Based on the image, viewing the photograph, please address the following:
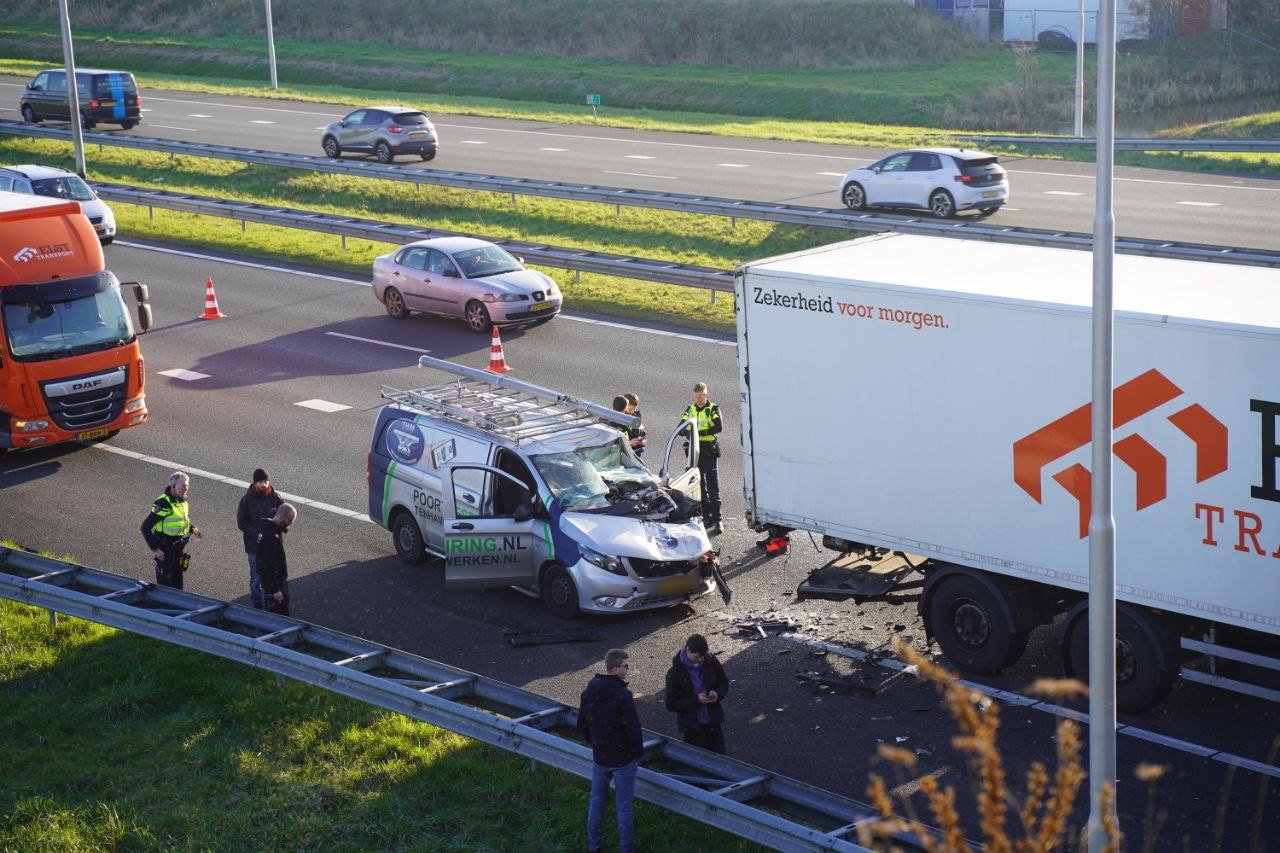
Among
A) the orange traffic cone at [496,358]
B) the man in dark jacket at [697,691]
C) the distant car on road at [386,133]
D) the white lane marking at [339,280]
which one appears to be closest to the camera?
the man in dark jacket at [697,691]

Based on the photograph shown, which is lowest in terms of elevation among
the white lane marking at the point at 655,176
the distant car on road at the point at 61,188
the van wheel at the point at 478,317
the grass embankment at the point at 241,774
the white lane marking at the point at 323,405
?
the grass embankment at the point at 241,774

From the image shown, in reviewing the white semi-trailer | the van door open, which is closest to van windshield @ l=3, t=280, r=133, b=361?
the van door open

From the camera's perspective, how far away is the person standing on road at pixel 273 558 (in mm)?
13938

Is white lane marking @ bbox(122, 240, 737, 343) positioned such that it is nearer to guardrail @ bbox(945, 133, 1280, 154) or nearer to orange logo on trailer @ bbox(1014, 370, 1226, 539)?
orange logo on trailer @ bbox(1014, 370, 1226, 539)

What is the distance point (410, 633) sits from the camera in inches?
562

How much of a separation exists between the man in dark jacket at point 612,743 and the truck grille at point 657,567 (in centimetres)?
418

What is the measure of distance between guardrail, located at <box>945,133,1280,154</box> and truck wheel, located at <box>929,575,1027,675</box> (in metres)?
30.6

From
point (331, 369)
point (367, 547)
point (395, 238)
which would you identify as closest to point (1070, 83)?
point (395, 238)

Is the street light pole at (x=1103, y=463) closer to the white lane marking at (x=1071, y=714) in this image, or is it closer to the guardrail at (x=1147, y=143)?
the white lane marking at (x=1071, y=714)

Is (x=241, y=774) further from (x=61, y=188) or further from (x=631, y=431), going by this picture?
(x=61, y=188)

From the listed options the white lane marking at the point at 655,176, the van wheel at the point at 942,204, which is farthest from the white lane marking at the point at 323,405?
the white lane marking at the point at 655,176

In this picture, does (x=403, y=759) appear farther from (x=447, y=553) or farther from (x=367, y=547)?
(x=367, y=547)

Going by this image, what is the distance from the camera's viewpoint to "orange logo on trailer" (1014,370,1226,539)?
11391mm

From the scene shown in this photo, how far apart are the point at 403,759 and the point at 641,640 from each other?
126 inches
